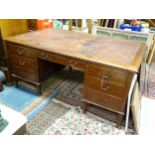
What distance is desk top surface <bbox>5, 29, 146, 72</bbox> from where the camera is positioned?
55.9 inches

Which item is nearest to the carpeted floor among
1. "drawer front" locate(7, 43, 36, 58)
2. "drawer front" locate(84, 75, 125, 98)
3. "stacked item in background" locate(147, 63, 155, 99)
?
"drawer front" locate(84, 75, 125, 98)

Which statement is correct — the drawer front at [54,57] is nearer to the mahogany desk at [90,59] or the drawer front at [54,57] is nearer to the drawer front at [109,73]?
the mahogany desk at [90,59]

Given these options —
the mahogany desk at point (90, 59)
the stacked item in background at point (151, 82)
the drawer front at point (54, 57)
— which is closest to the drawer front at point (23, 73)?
the mahogany desk at point (90, 59)

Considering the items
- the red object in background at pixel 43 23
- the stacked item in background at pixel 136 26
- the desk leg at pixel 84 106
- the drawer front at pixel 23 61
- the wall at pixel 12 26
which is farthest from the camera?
the stacked item in background at pixel 136 26

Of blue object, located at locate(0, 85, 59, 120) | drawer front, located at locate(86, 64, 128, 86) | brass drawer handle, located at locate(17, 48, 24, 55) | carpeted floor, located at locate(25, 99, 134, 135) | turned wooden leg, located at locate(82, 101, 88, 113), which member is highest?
brass drawer handle, located at locate(17, 48, 24, 55)

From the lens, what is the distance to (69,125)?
1657mm

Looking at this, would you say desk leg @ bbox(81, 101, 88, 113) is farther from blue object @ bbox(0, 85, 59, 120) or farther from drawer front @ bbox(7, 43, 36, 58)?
drawer front @ bbox(7, 43, 36, 58)

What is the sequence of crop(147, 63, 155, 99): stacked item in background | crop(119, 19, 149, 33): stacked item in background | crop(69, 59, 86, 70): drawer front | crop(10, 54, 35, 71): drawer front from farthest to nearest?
crop(119, 19, 149, 33): stacked item in background < crop(147, 63, 155, 99): stacked item in background < crop(10, 54, 35, 71): drawer front < crop(69, 59, 86, 70): drawer front

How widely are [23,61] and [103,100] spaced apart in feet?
3.28

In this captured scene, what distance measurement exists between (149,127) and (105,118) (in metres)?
0.43

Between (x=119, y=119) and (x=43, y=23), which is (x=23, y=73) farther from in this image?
(x=119, y=119)

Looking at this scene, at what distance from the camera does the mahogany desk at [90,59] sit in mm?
1408
